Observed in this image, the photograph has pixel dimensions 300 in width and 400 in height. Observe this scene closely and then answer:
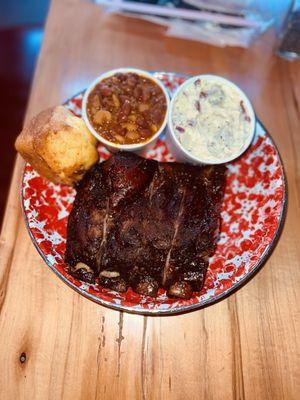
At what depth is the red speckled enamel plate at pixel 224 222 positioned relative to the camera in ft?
5.56

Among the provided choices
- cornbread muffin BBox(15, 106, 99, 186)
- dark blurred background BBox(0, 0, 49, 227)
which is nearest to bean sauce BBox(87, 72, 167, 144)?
cornbread muffin BBox(15, 106, 99, 186)

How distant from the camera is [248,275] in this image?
5.71ft

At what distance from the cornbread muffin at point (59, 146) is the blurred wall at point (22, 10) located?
7.50ft

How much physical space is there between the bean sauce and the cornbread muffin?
4.2 inches

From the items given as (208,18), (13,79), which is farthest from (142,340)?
(13,79)

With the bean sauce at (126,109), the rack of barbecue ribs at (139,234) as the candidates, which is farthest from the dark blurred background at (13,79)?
the rack of barbecue ribs at (139,234)

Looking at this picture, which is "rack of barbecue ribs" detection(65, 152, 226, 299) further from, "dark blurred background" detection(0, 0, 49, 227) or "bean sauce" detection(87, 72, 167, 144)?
"dark blurred background" detection(0, 0, 49, 227)

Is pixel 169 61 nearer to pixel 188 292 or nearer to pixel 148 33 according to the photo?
pixel 148 33

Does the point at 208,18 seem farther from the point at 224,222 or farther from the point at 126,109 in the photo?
the point at 224,222

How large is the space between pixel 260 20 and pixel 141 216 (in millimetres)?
1839

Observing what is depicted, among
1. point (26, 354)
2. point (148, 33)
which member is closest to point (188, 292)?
point (26, 354)

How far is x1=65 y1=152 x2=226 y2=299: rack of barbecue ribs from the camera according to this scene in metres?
1.73

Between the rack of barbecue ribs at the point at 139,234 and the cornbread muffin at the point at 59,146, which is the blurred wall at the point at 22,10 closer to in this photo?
the cornbread muffin at the point at 59,146

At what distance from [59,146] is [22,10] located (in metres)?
2.66
